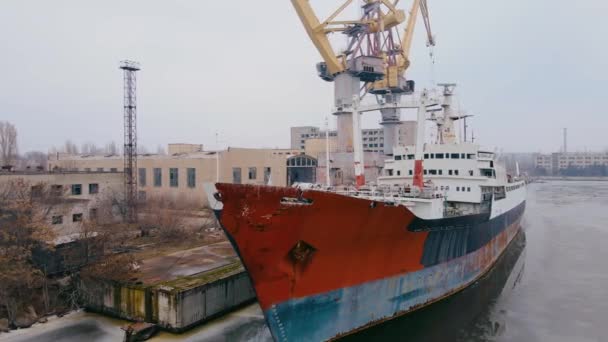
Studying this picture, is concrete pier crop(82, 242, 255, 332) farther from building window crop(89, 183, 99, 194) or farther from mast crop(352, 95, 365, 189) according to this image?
building window crop(89, 183, 99, 194)

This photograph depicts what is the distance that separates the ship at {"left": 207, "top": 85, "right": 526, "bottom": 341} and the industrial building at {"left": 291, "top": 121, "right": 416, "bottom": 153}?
35621mm

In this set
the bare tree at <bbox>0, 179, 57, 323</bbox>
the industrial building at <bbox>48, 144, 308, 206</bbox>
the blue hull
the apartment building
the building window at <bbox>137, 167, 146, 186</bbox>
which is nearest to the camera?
the blue hull

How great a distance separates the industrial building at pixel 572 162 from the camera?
130500 millimetres

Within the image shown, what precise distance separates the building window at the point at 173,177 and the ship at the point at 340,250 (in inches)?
809

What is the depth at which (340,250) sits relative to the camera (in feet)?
33.4

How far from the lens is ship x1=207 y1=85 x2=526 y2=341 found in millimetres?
9297

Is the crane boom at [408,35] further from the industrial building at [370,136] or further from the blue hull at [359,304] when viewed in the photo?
the blue hull at [359,304]

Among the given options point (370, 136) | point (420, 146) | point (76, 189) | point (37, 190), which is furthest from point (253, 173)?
point (370, 136)

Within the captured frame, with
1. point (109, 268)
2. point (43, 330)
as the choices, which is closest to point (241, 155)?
point (109, 268)

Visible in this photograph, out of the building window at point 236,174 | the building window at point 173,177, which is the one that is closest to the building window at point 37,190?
the building window at point 173,177

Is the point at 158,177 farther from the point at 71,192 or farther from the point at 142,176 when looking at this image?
the point at 71,192

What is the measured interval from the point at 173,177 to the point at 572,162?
146 meters

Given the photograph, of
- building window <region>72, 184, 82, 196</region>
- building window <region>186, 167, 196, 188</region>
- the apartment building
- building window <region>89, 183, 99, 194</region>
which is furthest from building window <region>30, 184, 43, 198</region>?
building window <region>186, 167, 196, 188</region>

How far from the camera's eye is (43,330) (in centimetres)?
1289
